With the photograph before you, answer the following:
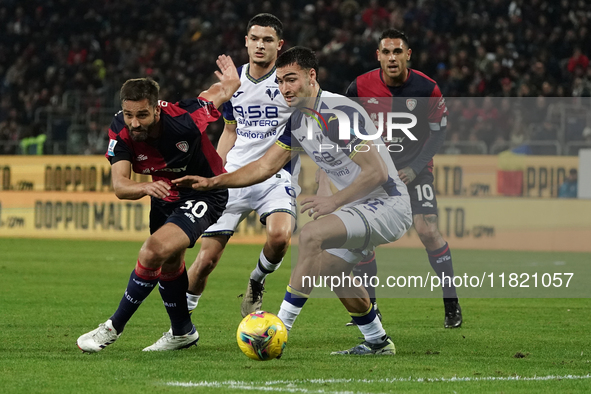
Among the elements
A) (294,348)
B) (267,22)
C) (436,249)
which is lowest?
(294,348)

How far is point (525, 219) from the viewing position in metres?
15.2

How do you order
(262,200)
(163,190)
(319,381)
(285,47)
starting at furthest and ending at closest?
(285,47)
(262,200)
(163,190)
(319,381)

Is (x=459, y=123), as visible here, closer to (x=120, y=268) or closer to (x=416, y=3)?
(x=416, y=3)

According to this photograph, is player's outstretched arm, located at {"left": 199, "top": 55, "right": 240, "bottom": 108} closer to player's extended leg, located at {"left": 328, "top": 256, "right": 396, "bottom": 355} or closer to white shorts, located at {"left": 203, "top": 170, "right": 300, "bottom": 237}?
white shorts, located at {"left": 203, "top": 170, "right": 300, "bottom": 237}

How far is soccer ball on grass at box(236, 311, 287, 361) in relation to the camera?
541 centimetres

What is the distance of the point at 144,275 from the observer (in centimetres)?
580

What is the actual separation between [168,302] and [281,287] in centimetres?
458

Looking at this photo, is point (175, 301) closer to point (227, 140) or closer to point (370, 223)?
point (370, 223)

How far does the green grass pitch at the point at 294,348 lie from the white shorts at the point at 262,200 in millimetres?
913

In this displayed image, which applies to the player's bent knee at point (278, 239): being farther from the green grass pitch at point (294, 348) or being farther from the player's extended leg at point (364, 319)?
the player's extended leg at point (364, 319)

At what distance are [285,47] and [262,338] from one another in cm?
1643

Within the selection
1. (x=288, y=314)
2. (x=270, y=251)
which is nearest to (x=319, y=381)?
(x=288, y=314)

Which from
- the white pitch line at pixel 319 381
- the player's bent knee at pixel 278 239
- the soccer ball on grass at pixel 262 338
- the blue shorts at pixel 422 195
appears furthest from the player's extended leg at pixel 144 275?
the blue shorts at pixel 422 195

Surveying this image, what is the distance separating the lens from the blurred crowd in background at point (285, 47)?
18.8 metres
